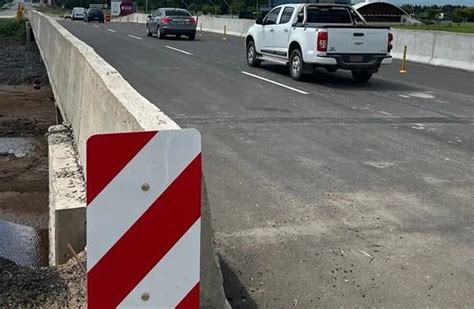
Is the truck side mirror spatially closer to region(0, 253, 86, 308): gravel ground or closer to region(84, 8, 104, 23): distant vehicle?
region(0, 253, 86, 308): gravel ground

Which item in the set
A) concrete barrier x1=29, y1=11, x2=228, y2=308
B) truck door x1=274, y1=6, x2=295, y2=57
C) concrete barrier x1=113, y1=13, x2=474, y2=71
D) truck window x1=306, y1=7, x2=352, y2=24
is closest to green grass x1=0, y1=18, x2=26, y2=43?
concrete barrier x1=113, y1=13, x2=474, y2=71

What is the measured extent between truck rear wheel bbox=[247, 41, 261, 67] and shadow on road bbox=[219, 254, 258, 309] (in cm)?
1482

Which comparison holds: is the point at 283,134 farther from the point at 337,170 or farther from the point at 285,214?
the point at 285,214

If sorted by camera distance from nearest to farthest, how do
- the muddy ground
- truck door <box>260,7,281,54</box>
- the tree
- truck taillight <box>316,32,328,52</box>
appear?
the muddy ground, truck taillight <box>316,32,328,52</box>, truck door <box>260,7,281,54</box>, the tree

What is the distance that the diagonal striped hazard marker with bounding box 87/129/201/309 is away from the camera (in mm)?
2881

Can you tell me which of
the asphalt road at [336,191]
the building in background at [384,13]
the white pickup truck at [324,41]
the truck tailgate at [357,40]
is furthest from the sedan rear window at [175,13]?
the building in background at [384,13]

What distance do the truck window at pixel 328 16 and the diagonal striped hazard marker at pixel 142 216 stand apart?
560 inches

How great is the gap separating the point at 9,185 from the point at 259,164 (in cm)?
435

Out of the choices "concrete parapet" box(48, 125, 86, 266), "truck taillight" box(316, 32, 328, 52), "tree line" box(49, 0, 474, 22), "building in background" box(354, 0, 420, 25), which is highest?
"tree line" box(49, 0, 474, 22)

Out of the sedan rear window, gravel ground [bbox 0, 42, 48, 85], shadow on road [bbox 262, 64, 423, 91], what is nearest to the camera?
shadow on road [bbox 262, 64, 423, 91]

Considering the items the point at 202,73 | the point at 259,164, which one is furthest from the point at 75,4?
the point at 259,164

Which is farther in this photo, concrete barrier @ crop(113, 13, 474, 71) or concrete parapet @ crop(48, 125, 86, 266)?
concrete barrier @ crop(113, 13, 474, 71)

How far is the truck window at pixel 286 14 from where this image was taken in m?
17.1

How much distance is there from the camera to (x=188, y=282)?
3092mm
